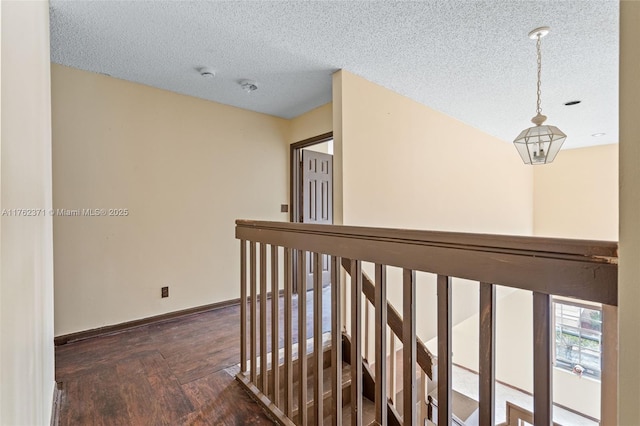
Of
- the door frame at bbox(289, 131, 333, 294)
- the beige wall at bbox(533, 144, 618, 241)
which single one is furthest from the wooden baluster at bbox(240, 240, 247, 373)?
the beige wall at bbox(533, 144, 618, 241)

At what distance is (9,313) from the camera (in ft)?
2.47

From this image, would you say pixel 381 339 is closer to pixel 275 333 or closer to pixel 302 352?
pixel 302 352

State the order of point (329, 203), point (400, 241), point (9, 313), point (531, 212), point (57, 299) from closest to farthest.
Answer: point (9, 313) < point (400, 241) < point (57, 299) < point (329, 203) < point (531, 212)

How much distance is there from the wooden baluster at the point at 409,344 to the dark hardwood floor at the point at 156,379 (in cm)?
95

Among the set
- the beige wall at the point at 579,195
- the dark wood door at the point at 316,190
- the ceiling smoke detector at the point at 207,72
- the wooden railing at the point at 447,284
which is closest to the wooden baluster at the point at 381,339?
the wooden railing at the point at 447,284

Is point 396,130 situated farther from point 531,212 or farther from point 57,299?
point 531,212

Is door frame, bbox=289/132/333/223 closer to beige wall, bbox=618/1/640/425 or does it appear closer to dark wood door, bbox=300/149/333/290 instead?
dark wood door, bbox=300/149/333/290

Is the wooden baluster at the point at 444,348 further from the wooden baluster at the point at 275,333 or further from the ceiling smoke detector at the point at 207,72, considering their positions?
the ceiling smoke detector at the point at 207,72

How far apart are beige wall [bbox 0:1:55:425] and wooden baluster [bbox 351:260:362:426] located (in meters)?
0.95

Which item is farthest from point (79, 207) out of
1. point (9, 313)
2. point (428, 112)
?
point (428, 112)

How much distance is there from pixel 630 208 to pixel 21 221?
1.44m

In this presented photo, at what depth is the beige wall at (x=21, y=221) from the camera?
71 centimetres

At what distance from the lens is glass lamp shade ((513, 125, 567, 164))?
207cm

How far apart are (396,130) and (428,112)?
666 mm
